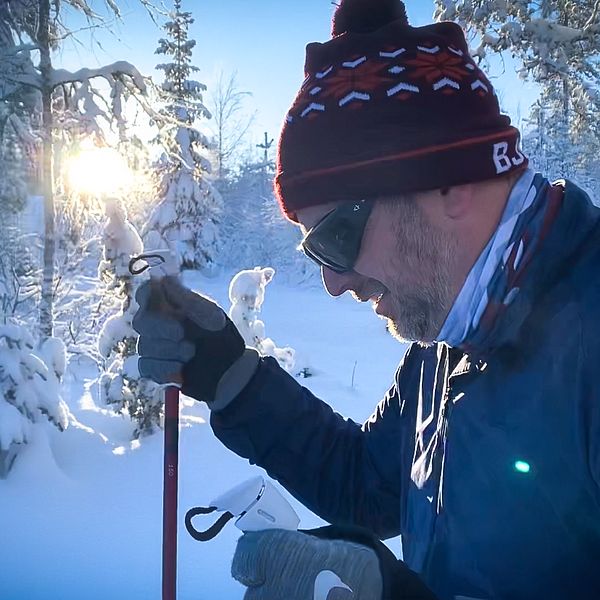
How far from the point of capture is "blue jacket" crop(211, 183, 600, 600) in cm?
103

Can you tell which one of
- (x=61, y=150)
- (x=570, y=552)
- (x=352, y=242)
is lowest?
(x=570, y=552)

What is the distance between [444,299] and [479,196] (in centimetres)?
23

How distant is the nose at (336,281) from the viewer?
141 centimetres

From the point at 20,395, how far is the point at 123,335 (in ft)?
5.21

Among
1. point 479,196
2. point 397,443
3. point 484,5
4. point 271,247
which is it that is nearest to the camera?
point 479,196

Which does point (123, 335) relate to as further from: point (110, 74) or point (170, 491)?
point (170, 491)

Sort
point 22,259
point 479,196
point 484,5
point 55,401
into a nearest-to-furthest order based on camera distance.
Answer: point 479,196 < point 55,401 < point 484,5 < point 22,259

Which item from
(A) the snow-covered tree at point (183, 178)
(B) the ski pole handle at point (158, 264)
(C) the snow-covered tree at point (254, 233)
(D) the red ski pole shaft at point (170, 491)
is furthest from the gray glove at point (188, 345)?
(C) the snow-covered tree at point (254, 233)

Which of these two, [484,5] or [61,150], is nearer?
[484,5]

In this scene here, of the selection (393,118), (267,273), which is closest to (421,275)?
(393,118)

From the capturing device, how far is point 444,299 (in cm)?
124

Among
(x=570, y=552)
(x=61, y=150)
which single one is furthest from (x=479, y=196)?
(x=61, y=150)

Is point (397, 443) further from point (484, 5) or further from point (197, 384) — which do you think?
point (484, 5)

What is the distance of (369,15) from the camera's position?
1.35 meters
